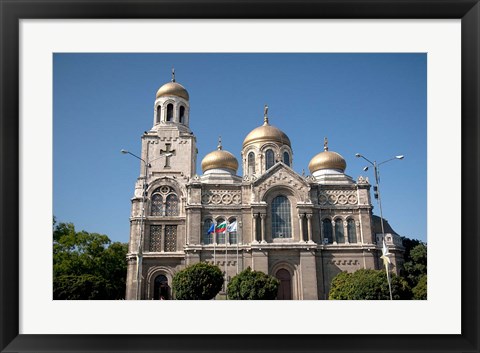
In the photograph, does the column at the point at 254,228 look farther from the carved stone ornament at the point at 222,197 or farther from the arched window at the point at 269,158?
the arched window at the point at 269,158

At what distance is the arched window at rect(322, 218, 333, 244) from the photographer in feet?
123

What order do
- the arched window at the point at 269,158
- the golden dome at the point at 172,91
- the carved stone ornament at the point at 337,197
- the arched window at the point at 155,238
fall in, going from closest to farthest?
the arched window at the point at 155,238 < the carved stone ornament at the point at 337,197 < the golden dome at the point at 172,91 < the arched window at the point at 269,158

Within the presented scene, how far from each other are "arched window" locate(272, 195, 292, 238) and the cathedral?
0.29ft

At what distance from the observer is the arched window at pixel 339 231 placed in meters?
37.4

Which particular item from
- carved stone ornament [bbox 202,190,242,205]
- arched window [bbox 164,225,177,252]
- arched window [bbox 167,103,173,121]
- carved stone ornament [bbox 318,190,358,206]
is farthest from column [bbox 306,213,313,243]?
arched window [bbox 167,103,173,121]

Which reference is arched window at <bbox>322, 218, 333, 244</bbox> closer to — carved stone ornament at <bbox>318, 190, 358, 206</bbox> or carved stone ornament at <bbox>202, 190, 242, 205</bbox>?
carved stone ornament at <bbox>318, 190, 358, 206</bbox>

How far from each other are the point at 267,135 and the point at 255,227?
13502mm

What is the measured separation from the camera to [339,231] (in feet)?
124

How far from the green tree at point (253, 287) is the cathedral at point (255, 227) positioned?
4.89m

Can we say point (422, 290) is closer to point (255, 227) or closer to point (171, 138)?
point (255, 227)

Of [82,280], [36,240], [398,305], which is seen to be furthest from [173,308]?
[82,280]
